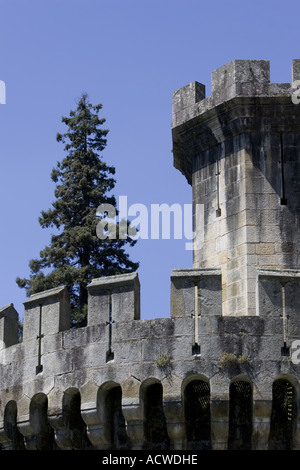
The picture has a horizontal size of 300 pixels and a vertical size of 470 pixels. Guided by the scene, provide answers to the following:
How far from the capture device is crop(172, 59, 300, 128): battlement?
84.3 ft

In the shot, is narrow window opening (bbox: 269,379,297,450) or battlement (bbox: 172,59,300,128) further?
battlement (bbox: 172,59,300,128)

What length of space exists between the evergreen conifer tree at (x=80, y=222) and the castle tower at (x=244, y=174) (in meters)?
10.9

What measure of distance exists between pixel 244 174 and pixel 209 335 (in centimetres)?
378

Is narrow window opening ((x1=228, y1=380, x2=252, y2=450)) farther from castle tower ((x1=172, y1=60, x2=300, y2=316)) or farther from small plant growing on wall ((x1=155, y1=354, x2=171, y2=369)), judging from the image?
castle tower ((x1=172, y1=60, x2=300, y2=316))

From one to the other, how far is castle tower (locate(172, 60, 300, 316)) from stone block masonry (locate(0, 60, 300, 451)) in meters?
0.02

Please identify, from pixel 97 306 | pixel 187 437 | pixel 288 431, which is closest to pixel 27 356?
pixel 97 306

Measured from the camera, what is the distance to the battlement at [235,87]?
84.3 ft

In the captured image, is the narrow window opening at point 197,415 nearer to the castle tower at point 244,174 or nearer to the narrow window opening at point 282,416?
the narrow window opening at point 282,416

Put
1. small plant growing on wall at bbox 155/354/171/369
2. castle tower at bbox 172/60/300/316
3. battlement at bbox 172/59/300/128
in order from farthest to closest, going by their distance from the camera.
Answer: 1. battlement at bbox 172/59/300/128
2. castle tower at bbox 172/60/300/316
3. small plant growing on wall at bbox 155/354/171/369

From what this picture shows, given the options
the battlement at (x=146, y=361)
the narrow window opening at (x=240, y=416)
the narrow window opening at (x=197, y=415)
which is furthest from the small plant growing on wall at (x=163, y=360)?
the narrow window opening at (x=240, y=416)

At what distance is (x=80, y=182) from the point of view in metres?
38.8

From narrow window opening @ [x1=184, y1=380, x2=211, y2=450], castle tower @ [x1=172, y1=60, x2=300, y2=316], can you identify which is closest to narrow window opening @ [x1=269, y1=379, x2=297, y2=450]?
narrow window opening @ [x1=184, y1=380, x2=211, y2=450]

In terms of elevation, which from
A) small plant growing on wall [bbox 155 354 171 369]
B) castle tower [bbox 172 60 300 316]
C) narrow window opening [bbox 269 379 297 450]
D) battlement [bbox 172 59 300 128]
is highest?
battlement [bbox 172 59 300 128]
